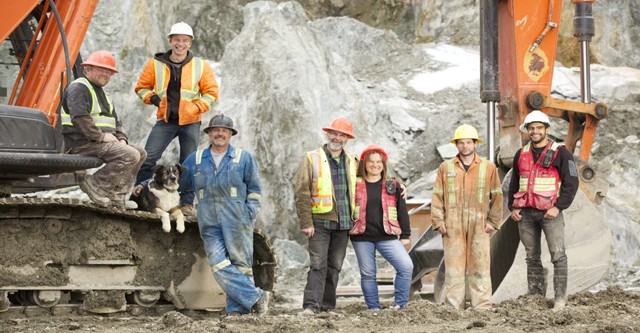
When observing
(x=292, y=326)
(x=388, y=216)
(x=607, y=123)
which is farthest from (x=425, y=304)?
(x=607, y=123)

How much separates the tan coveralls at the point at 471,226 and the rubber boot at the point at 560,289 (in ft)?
1.73

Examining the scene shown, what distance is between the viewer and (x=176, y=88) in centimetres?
977

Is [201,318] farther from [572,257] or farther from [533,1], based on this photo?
[533,1]

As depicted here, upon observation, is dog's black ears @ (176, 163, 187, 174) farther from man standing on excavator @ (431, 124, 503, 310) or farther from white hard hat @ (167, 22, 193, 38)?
man standing on excavator @ (431, 124, 503, 310)

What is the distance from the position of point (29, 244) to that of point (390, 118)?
9979mm

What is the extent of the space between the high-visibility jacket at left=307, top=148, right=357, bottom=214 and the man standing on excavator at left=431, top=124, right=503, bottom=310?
71 cm

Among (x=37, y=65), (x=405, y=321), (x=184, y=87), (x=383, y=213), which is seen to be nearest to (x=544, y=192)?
(x=383, y=213)

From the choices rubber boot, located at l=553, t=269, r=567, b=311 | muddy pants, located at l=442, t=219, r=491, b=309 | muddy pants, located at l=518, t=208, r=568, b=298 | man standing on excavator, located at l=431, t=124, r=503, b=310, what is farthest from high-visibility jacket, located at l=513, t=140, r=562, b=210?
rubber boot, located at l=553, t=269, r=567, b=311

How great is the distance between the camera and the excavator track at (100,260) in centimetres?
944

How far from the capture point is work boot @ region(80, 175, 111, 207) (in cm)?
921

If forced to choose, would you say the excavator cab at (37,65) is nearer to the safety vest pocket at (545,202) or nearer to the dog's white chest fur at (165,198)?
the dog's white chest fur at (165,198)

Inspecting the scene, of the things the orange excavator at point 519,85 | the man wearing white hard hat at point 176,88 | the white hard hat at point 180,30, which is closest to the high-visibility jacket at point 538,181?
the orange excavator at point 519,85

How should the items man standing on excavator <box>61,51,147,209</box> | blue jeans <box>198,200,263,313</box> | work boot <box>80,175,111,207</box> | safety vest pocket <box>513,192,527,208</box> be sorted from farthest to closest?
safety vest pocket <box>513,192,527,208</box> → blue jeans <box>198,200,263,313</box> → work boot <box>80,175,111,207</box> → man standing on excavator <box>61,51,147,209</box>

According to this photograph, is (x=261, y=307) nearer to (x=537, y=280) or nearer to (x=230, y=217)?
(x=230, y=217)
